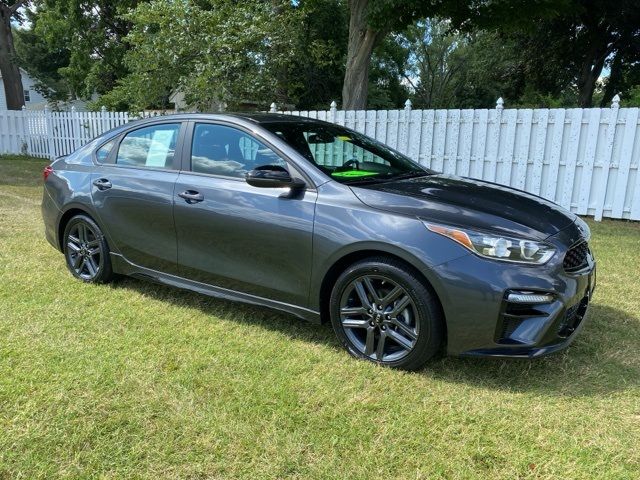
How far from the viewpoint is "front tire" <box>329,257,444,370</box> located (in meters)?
3.03

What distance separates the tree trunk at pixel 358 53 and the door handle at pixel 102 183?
8389 millimetres

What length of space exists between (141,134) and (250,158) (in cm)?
131

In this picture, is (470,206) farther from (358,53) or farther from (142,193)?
(358,53)

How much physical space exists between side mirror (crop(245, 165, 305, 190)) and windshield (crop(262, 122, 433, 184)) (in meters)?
0.24

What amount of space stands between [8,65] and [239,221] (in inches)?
952

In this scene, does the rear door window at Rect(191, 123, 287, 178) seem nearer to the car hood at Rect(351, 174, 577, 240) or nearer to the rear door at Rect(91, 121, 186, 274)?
the rear door at Rect(91, 121, 186, 274)

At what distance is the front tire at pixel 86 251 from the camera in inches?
181

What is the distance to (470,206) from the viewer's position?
3201 mm

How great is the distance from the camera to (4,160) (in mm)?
16875

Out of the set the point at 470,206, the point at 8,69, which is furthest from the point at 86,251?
the point at 8,69

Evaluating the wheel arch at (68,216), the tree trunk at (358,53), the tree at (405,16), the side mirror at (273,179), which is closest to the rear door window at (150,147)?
the wheel arch at (68,216)

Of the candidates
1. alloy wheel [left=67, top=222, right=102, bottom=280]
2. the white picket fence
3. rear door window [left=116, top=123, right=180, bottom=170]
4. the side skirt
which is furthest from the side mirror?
the white picket fence

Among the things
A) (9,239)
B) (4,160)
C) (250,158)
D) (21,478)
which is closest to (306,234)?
(250,158)

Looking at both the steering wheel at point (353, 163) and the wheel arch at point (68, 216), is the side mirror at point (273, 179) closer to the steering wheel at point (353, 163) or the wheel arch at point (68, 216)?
the steering wheel at point (353, 163)
